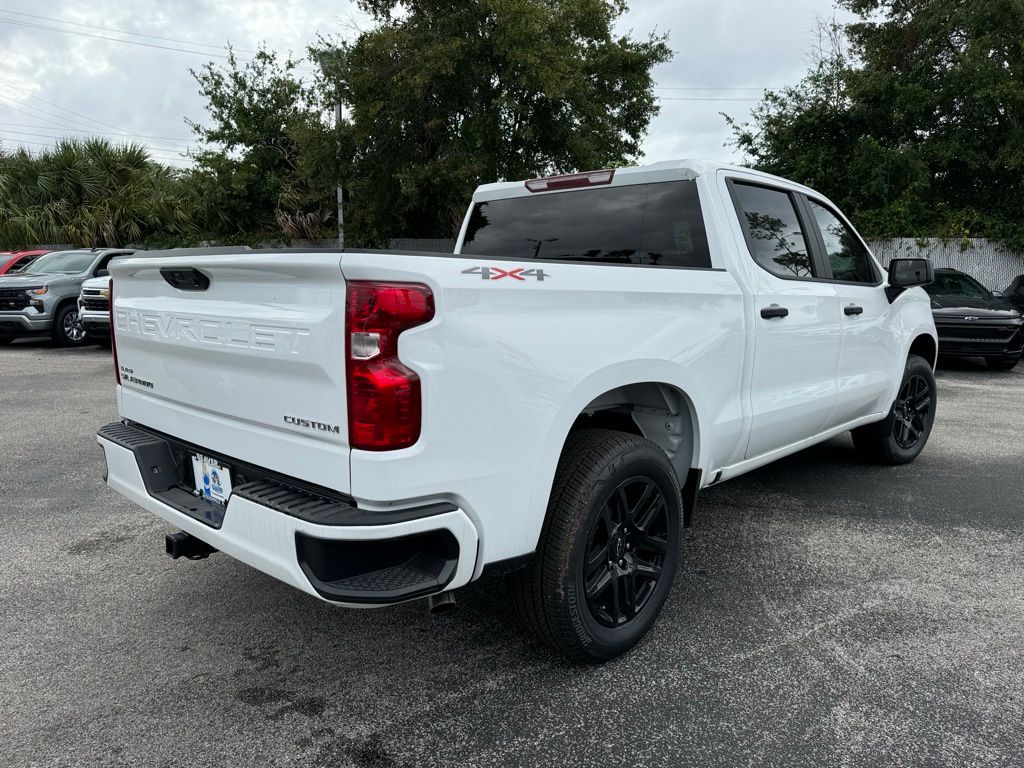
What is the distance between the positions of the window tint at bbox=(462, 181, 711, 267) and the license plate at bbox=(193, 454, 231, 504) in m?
1.46

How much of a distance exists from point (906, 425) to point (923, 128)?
52.0 feet

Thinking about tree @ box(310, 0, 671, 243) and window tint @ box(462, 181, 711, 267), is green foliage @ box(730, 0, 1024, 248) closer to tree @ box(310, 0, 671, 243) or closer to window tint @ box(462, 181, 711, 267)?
tree @ box(310, 0, 671, 243)

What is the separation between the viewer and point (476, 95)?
50.1ft

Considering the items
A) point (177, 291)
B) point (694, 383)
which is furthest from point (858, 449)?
point (177, 291)

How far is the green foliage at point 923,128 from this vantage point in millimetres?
16609

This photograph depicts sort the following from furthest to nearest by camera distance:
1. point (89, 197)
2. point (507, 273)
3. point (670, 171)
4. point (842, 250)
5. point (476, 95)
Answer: point (89, 197) → point (476, 95) → point (842, 250) → point (670, 171) → point (507, 273)

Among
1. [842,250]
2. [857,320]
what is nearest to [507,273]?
[857,320]

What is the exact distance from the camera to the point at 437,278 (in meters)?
2.10

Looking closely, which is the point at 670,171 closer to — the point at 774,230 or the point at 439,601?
the point at 774,230

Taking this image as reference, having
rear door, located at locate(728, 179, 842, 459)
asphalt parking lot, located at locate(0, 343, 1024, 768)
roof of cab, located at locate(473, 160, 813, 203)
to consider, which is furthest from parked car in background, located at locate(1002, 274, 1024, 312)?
roof of cab, located at locate(473, 160, 813, 203)

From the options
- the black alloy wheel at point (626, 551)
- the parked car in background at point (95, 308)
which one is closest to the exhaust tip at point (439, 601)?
the black alloy wheel at point (626, 551)

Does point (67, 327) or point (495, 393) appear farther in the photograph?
point (67, 327)

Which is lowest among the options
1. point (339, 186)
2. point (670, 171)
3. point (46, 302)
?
point (46, 302)

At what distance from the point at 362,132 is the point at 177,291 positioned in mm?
14321
